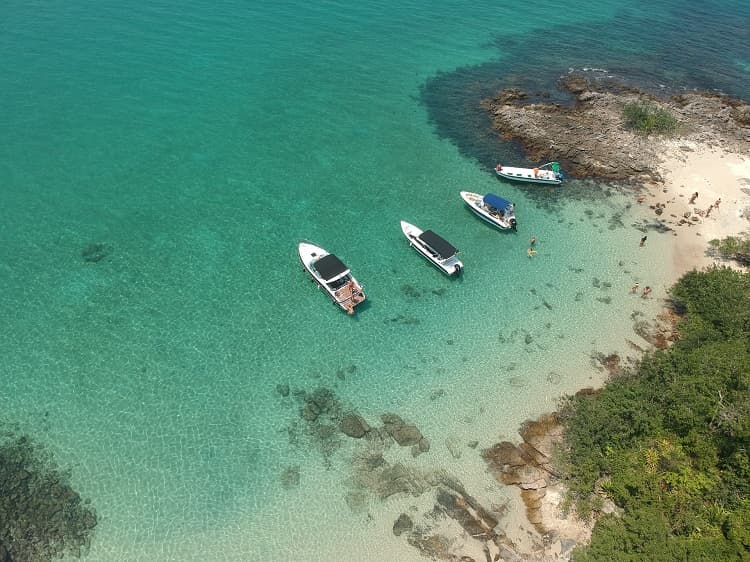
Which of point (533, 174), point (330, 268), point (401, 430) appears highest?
point (533, 174)

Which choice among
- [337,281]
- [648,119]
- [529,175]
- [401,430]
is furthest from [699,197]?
[401,430]

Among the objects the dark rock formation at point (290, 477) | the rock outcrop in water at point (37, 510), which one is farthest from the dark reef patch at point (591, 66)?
the rock outcrop in water at point (37, 510)

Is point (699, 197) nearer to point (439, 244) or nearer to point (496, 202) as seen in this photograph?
point (496, 202)

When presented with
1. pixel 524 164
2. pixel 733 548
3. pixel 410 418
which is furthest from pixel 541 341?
pixel 524 164

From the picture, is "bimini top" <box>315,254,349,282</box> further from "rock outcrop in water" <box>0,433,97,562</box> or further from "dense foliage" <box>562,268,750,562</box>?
"rock outcrop in water" <box>0,433,97,562</box>

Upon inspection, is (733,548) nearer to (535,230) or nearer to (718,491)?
(718,491)
